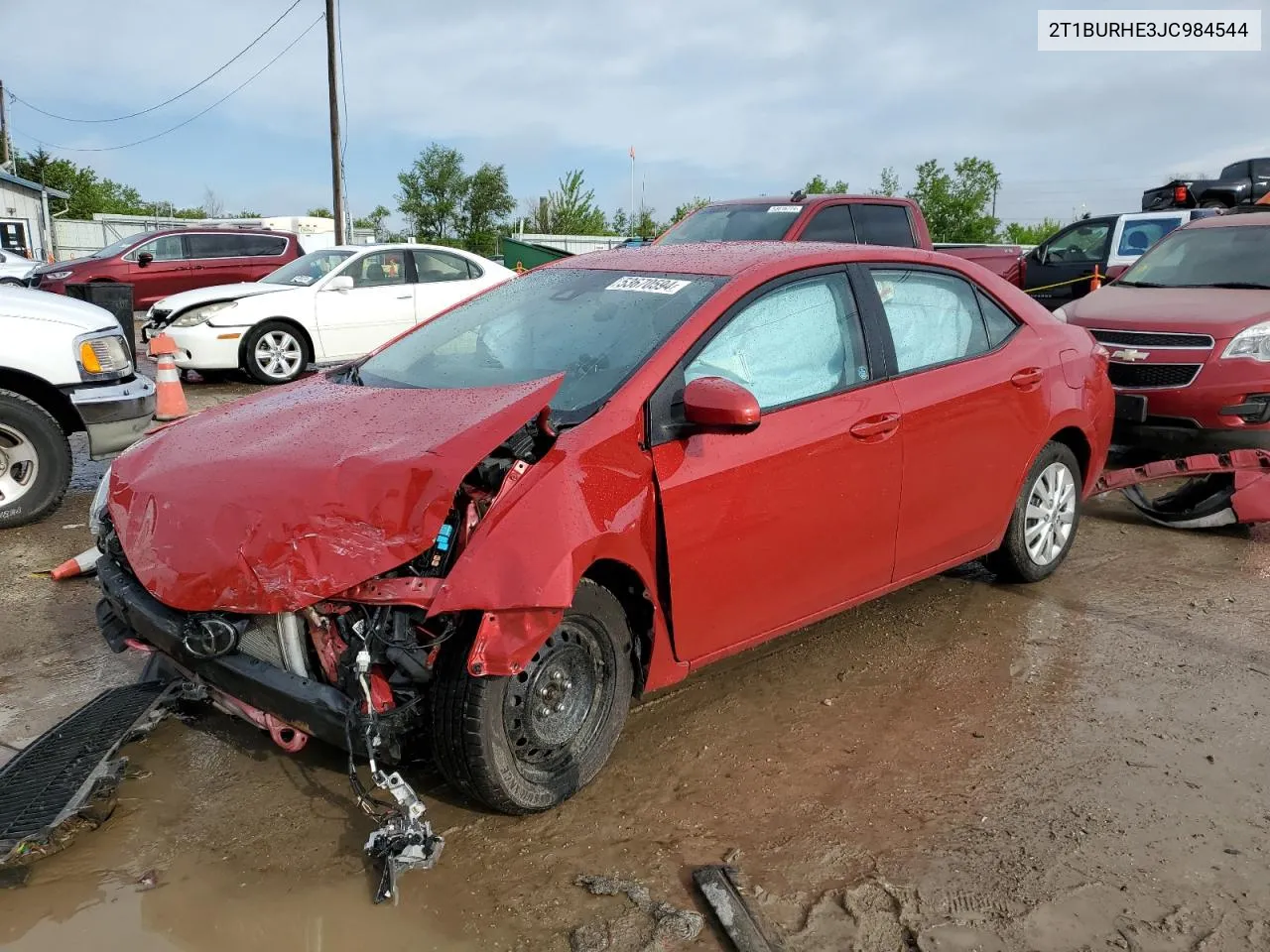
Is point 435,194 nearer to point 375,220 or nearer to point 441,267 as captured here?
point 375,220

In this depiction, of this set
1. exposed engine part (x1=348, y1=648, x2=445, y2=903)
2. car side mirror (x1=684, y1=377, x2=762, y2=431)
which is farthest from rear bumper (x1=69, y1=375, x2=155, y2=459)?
car side mirror (x1=684, y1=377, x2=762, y2=431)

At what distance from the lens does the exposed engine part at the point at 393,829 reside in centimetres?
267

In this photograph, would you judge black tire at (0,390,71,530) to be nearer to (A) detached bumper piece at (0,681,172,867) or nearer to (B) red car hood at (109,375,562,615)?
(A) detached bumper piece at (0,681,172,867)

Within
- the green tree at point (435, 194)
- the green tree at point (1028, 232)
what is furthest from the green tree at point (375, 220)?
the green tree at point (1028, 232)

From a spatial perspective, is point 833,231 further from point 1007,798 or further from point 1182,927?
point 1182,927

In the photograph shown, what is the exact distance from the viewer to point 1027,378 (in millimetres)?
4500

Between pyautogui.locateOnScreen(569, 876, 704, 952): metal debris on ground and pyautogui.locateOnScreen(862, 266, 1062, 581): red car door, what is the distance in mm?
1843

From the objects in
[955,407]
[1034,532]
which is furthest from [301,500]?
[1034,532]

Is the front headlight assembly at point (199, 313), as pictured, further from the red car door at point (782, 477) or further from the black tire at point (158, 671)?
the red car door at point (782, 477)

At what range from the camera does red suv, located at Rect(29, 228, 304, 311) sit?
628 inches

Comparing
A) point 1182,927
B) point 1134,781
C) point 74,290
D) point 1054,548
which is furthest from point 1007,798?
point 74,290

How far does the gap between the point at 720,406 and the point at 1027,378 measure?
2.07 meters

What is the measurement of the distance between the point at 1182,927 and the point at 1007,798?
2.15 feet

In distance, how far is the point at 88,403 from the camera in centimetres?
591
